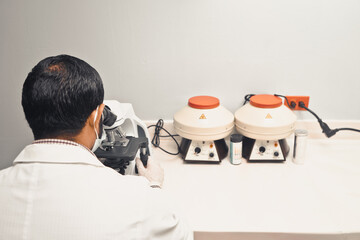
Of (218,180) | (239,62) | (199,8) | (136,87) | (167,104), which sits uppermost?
(199,8)

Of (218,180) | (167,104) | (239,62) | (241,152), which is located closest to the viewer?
(218,180)

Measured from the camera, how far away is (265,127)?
1.26 m

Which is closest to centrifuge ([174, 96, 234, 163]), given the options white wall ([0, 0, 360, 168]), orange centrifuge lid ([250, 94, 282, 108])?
orange centrifuge lid ([250, 94, 282, 108])

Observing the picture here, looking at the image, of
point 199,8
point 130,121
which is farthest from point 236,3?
point 130,121

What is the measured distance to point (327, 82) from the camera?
1485mm

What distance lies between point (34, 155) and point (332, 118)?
4.78 ft

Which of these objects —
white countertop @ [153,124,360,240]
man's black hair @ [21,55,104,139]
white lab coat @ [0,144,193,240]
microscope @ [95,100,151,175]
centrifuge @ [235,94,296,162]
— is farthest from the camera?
centrifuge @ [235,94,296,162]

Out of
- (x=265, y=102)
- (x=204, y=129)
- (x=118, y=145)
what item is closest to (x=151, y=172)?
(x=118, y=145)

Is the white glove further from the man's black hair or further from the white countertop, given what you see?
the man's black hair

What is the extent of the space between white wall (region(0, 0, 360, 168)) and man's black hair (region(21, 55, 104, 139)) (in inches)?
27.6

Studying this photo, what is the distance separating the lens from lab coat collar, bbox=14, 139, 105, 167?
72 cm

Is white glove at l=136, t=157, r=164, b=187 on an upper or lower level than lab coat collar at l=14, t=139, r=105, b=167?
lower

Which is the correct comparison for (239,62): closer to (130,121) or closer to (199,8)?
(199,8)

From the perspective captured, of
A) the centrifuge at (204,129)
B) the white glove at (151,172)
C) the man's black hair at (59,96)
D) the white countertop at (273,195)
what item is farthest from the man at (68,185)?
the centrifuge at (204,129)
